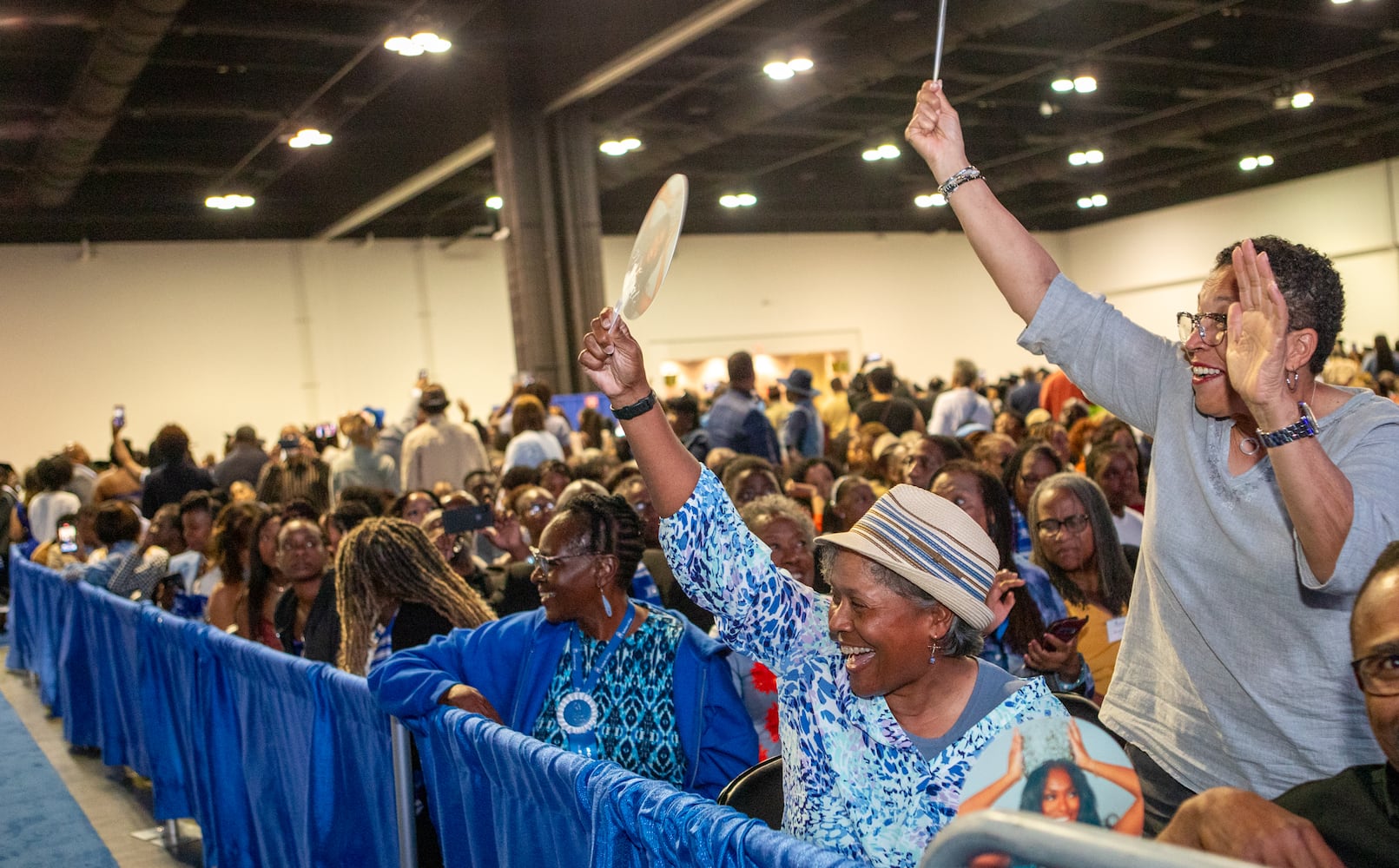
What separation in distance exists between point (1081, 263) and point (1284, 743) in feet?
86.0

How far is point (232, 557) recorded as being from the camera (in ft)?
17.1

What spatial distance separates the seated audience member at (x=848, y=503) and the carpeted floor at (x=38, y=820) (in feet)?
10.2

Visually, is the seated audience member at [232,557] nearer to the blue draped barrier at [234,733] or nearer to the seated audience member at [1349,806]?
the blue draped barrier at [234,733]

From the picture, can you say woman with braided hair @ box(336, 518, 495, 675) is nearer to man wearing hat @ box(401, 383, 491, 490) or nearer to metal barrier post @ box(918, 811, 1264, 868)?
metal barrier post @ box(918, 811, 1264, 868)

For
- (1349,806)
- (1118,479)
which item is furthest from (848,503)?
(1349,806)

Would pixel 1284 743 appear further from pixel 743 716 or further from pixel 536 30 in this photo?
pixel 536 30

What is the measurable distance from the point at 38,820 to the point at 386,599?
291cm

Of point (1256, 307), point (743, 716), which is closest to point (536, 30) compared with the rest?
point (743, 716)

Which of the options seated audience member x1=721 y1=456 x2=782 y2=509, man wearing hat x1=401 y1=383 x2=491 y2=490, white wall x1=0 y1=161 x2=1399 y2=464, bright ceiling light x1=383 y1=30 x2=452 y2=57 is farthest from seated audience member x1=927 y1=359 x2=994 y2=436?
white wall x1=0 y1=161 x2=1399 y2=464

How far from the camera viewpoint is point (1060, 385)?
28.4 feet

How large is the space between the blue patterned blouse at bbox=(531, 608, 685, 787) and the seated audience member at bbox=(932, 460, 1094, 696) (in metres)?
0.67

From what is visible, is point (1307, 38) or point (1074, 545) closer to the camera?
point (1074, 545)

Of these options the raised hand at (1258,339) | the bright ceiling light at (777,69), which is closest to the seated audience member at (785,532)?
the raised hand at (1258,339)

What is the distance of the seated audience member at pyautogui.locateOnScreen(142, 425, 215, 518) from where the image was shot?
8.08m
